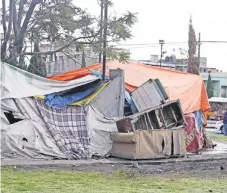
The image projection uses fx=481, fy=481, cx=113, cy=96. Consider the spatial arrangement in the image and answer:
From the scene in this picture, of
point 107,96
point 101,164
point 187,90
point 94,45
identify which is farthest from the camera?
point 187,90

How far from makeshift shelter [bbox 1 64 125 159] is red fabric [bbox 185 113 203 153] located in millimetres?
2795

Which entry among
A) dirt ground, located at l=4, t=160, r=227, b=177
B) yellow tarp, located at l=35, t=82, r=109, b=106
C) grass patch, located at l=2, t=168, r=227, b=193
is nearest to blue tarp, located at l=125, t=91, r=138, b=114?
yellow tarp, located at l=35, t=82, r=109, b=106

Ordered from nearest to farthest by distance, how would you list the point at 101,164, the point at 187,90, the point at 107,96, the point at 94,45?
the point at 101,164 < the point at 94,45 < the point at 107,96 < the point at 187,90

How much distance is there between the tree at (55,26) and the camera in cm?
1429

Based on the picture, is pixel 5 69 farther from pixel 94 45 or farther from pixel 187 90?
pixel 187 90

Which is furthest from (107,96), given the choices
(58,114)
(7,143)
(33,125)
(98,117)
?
(7,143)

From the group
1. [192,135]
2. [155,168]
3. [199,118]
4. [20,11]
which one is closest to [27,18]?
[20,11]

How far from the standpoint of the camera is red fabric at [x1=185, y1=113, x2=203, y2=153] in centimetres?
1719

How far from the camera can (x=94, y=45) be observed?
1470 centimetres

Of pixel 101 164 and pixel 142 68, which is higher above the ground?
pixel 142 68

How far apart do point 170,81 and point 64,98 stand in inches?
187

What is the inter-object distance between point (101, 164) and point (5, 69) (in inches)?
152

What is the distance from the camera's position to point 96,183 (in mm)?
A: 9469

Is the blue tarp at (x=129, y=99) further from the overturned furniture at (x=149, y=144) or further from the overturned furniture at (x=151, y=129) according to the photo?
the overturned furniture at (x=149, y=144)
